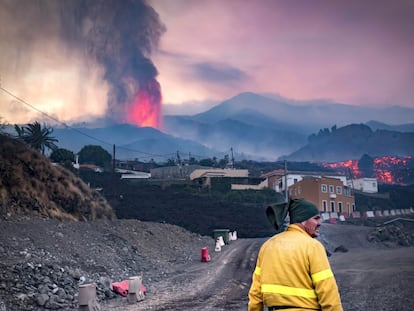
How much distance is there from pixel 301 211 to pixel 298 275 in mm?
542

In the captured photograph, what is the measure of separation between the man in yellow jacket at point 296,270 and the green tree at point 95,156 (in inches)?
3166

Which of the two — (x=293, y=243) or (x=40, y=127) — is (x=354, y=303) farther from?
(x=40, y=127)

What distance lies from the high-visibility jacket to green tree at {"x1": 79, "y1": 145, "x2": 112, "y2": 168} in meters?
80.5

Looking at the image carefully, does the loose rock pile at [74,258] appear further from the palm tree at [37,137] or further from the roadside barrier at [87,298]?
the palm tree at [37,137]

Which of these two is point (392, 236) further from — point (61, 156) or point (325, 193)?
point (61, 156)

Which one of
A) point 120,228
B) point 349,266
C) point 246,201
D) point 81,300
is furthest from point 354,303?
point 246,201

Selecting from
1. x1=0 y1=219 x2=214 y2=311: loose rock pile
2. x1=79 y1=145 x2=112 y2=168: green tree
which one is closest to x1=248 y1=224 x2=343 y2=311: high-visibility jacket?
x1=0 y1=219 x2=214 y2=311: loose rock pile

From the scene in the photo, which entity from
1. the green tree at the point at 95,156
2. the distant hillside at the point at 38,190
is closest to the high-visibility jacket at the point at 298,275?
the distant hillside at the point at 38,190

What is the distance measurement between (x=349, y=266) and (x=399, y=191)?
66.7 meters

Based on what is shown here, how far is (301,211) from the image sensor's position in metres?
3.87

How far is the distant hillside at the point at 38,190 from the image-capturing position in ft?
83.9

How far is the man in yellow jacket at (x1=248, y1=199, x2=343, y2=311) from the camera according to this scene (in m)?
3.53

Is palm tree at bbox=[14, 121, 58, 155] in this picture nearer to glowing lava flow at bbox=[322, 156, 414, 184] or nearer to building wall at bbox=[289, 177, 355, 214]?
building wall at bbox=[289, 177, 355, 214]

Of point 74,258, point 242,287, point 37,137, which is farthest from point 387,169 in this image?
point 242,287
